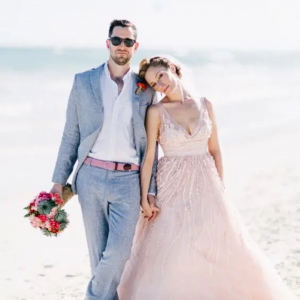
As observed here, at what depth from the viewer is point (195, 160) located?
4.59 metres

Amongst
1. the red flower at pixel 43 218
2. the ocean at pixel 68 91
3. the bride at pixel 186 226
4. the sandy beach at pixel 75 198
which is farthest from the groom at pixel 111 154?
the ocean at pixel 68 91

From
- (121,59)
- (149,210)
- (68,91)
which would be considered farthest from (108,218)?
(68,91)

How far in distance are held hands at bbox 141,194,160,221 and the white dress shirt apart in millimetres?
296

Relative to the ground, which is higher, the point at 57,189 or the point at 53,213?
the point at 57,189

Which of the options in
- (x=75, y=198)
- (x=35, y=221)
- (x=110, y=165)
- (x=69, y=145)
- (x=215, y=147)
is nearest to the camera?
(x=110, y=165)

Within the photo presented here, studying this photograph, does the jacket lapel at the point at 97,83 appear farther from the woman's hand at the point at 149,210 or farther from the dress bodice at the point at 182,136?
the woman's hand at the point at 149,210

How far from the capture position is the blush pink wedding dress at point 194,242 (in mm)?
4410

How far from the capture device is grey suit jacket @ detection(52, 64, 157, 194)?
4.39 m

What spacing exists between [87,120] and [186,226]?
1.02m

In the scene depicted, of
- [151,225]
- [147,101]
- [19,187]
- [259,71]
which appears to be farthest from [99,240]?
[259,71]

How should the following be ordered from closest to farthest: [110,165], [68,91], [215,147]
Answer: [110,165] < [215,147] < [68,91]

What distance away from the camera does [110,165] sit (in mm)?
4359

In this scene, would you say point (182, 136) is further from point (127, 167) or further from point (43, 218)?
point (43, 218)

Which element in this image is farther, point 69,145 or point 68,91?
point 68,91
